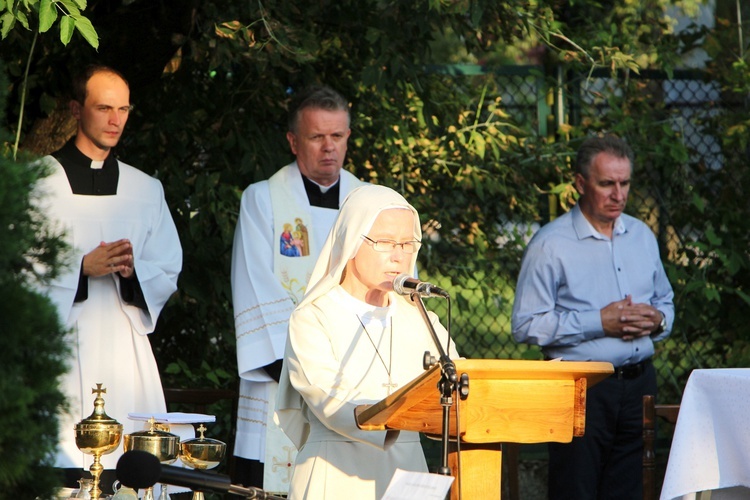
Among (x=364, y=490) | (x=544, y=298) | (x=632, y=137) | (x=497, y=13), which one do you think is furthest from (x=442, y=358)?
(x=632, y=137)

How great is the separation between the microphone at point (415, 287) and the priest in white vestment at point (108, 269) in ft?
7.02

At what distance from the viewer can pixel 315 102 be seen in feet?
19.8

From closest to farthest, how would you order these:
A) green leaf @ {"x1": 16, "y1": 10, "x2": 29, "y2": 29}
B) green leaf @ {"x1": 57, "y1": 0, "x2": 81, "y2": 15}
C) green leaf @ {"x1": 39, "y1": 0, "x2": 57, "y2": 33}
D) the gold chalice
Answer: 1. the gold chalice
2. green leaf @ {"x1": 39, "y1": 0, "x2": 57, "y2": 33}
3. green leaf @ {"x1": 57, "y1": 0, "x2": 81, "y2": 15}
4. green leaf @ {"x1": 16, "y1": 10, "x2": 29, "y2": 29}

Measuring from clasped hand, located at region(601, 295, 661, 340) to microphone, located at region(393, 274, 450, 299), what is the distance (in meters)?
2.28

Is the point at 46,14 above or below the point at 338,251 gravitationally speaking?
above

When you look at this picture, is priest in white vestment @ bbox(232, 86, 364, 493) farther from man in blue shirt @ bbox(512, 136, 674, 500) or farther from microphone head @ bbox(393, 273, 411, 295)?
microphone head @ bbox(393, 273, 411, 295)

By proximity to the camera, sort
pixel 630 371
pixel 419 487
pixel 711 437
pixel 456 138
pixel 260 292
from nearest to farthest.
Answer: pixel 419 487, pixel 711 437, pixel 260 292, pixel 630 371, pixel 456 138

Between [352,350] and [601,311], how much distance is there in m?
2.18

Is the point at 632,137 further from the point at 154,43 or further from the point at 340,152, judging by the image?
the point at 154,43

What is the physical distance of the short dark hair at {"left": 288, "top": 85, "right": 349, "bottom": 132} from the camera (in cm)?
603

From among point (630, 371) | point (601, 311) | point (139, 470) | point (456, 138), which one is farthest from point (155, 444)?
point (456, 138)

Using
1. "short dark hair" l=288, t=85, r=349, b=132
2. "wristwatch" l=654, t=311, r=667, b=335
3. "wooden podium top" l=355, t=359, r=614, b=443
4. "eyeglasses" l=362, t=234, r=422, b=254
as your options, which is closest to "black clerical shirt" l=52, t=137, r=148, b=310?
"short dark hair" l=288, t=85, r=349, b=132

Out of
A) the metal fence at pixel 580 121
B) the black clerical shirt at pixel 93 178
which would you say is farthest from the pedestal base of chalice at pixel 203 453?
the metal fence at pixel 580 121

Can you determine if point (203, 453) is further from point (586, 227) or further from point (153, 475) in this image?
point (586, 227)
